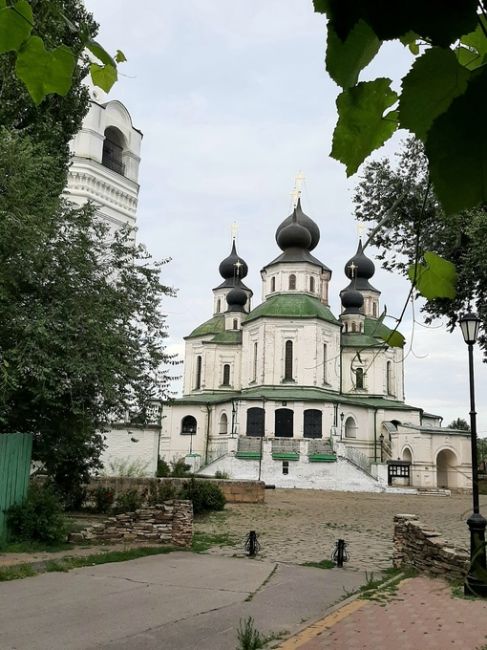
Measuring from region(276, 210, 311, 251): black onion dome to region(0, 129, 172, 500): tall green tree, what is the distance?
3693 cm

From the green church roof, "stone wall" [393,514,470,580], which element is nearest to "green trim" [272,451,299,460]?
the green church roof

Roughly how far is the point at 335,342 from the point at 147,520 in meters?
35.8

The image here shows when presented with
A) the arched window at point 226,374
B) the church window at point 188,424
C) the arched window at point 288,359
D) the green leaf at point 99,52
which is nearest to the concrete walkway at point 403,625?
the green leaf at point 99,52

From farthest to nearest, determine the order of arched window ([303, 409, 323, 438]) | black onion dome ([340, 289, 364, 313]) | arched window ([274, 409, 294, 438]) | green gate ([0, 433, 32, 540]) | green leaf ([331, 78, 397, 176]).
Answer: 1. black onion dome ([340, 289, 364, 313])
2. arched window ([274, 409, 294, 438])
3. arched window ([303, 409, 323, 438])
4. green gate ([0, 433, 32, 540])
5. green leaf ([331, 78, 397, 176])

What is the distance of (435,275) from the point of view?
3.91ft

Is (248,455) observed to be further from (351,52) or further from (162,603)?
(351,52)

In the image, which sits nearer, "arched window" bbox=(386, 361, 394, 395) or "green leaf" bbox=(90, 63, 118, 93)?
"green leaf" bbox=(90, 63, 118, 93)

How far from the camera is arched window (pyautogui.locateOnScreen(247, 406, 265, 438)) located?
43.7 meters

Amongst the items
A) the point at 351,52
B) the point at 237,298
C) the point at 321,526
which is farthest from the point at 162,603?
the point at 237,298

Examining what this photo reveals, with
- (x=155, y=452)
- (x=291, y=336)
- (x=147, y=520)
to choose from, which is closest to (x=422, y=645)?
(x=147, y=520)

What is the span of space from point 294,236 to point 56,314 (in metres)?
40.4

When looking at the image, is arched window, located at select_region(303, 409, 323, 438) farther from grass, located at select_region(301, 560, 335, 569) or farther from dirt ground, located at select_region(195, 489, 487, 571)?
grass, located at select_region(301, 560, 335, 569)

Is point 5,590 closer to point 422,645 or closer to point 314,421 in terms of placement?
point 422,645

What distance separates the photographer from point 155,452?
94.8ft
